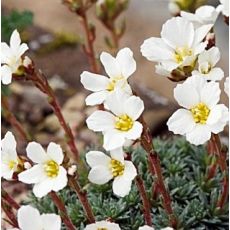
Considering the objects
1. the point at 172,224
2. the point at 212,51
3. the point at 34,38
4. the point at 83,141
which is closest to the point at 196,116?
the point at 212,51

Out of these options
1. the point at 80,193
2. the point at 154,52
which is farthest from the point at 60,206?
the point at 154,52

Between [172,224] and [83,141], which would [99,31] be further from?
[172,224]

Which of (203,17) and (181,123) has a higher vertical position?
(203,17)

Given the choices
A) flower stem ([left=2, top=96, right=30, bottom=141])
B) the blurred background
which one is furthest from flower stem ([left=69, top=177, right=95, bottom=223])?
the blurred background

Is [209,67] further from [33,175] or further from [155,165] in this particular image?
[33,175]

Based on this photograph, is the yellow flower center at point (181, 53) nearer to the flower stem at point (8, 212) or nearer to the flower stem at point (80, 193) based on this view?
the flower stem at point (80, 193)

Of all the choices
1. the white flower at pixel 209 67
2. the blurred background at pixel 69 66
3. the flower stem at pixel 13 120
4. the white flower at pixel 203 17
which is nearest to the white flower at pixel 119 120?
the white flower at pixel 209 67
